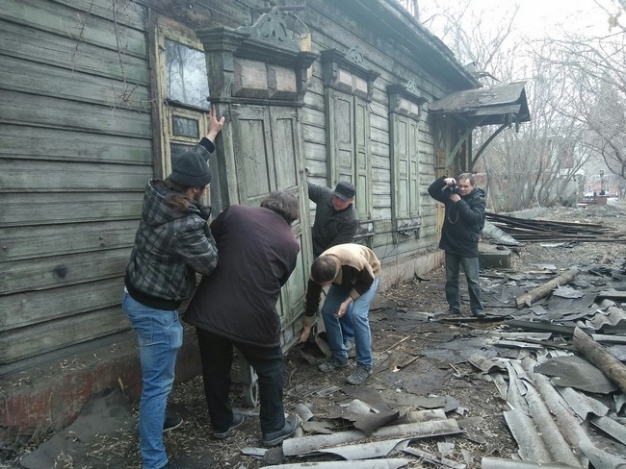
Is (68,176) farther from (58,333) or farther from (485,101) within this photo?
(485,101)

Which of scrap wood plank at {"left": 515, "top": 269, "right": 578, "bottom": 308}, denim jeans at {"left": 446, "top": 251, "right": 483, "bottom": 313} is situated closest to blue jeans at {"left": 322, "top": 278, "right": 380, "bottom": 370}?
denim jeans at {"left": 446, "top": 251, "right": 483, "bottom": 313}

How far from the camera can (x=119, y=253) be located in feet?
11.5

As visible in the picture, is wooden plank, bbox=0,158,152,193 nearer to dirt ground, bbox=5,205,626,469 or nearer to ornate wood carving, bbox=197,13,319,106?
ornate wood carving, bbox=197,13,319,106

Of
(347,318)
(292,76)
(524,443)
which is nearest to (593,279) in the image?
(347,318)

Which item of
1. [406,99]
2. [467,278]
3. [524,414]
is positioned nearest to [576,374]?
[524,414]

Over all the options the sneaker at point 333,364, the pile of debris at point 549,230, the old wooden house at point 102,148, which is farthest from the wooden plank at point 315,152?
the pile of debris at point 549,230

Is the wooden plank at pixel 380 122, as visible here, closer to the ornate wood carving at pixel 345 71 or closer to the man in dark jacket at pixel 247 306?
the ornate wood carving at pixel 345 71

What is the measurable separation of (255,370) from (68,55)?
249 centimetres

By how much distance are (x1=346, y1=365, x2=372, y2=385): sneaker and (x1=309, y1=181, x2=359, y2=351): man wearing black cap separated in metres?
0.57

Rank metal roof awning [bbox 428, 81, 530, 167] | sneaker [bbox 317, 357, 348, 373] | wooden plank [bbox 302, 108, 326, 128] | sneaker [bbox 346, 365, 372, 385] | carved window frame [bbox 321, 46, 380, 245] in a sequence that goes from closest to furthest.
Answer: sneaker [bbox 346, 365, 372, 385], sneaker [bbox 317, 357, 348, 373], wooden plank [bbox 302, 108, 326, 128], carved window frame [bbox 321, 46, 380, 245], metal roof awning [bbox 428, 81, 530, 167]

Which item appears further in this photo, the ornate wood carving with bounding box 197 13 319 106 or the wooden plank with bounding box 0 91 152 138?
the ornate wood carving with bounding box 197 13 319 106

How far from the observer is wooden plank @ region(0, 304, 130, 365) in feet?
9.45

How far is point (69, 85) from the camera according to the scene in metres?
3.12

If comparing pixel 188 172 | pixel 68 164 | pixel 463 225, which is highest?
pixel 68 164
